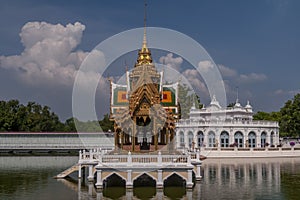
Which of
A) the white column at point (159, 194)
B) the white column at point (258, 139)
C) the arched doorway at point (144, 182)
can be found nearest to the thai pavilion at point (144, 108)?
the arched doorway at point (144, 182)

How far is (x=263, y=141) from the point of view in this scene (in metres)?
48.0

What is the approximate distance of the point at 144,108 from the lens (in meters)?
21.4

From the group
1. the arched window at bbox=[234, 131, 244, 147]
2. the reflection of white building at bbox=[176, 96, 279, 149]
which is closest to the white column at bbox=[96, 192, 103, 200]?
the reflection of white building at bbox=[176, 96, 279, 149]

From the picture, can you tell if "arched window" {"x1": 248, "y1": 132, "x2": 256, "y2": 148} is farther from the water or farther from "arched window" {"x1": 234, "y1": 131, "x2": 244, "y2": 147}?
the water

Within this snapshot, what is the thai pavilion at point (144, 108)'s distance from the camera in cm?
2142

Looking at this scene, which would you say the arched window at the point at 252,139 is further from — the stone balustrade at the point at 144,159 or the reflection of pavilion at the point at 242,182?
the stone balustrade at the point at 144,159

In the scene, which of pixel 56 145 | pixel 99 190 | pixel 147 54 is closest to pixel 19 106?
pixel 56 145

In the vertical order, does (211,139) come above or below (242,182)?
above

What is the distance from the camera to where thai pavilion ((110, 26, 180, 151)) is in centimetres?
2142

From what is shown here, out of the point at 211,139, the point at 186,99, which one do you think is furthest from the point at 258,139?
the point at 186,99

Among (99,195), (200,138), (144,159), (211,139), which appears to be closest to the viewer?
(99,195)

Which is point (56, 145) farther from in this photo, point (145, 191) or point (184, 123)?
point (145, 191)

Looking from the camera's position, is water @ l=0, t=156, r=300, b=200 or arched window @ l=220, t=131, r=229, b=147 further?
arched window @ l=220, t=131, r=229, b=147

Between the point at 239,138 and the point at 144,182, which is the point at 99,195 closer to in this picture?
the point at 144,182
